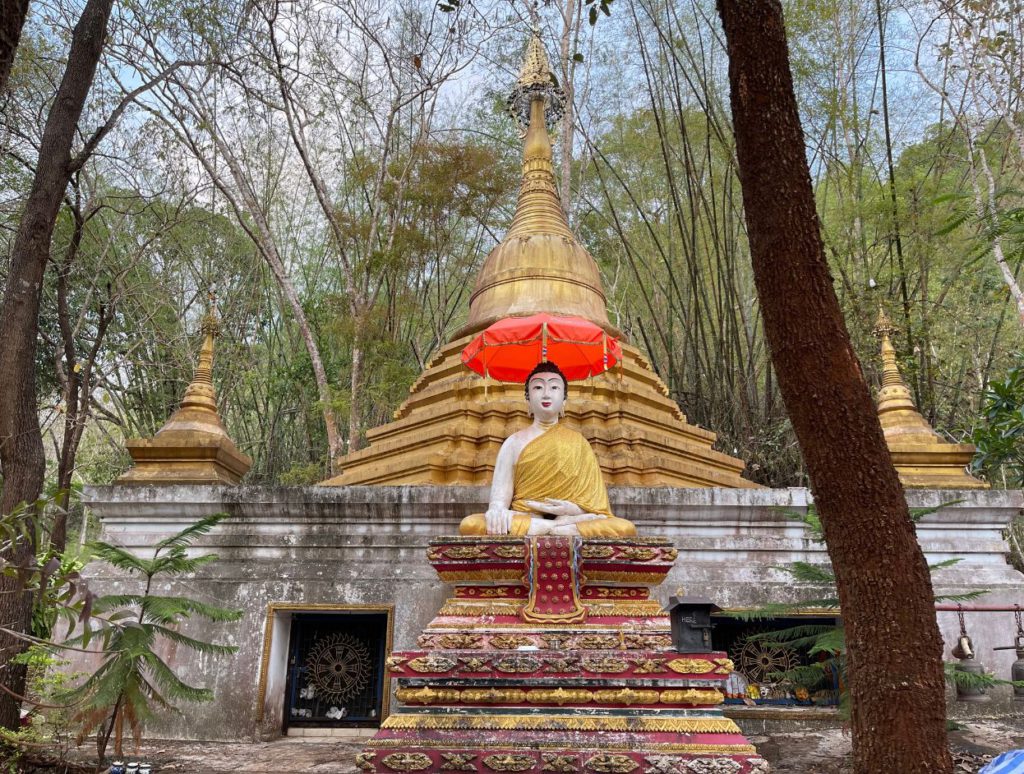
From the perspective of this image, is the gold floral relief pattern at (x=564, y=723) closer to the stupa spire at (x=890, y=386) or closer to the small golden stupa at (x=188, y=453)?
the small golden stupa at (x=188, y=453)

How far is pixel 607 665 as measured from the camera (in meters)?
3.96

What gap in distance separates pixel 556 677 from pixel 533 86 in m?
8.68

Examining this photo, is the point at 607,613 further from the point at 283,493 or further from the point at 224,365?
the point at 224,365

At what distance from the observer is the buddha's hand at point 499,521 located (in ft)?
15.8

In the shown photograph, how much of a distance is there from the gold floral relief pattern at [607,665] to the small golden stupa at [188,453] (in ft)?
14.1

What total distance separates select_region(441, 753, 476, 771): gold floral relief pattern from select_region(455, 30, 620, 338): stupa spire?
5.73m

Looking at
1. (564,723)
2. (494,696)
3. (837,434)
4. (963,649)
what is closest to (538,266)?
(963,649)

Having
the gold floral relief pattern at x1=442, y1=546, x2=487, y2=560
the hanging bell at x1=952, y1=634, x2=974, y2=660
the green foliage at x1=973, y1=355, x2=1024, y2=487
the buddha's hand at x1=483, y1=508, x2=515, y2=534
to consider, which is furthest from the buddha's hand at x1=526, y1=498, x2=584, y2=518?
the green foliage at x1=973, y1=355, x2=1024, y2=487

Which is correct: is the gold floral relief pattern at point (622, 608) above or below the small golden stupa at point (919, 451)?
below

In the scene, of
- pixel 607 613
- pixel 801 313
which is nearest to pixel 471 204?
pixel 607 613

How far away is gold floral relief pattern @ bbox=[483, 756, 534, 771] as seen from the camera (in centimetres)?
364

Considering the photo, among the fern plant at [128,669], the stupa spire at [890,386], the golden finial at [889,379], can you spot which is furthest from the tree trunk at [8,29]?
the golden finial at [889,379]

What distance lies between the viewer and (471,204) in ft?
42.9

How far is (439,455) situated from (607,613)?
10.3 ft
